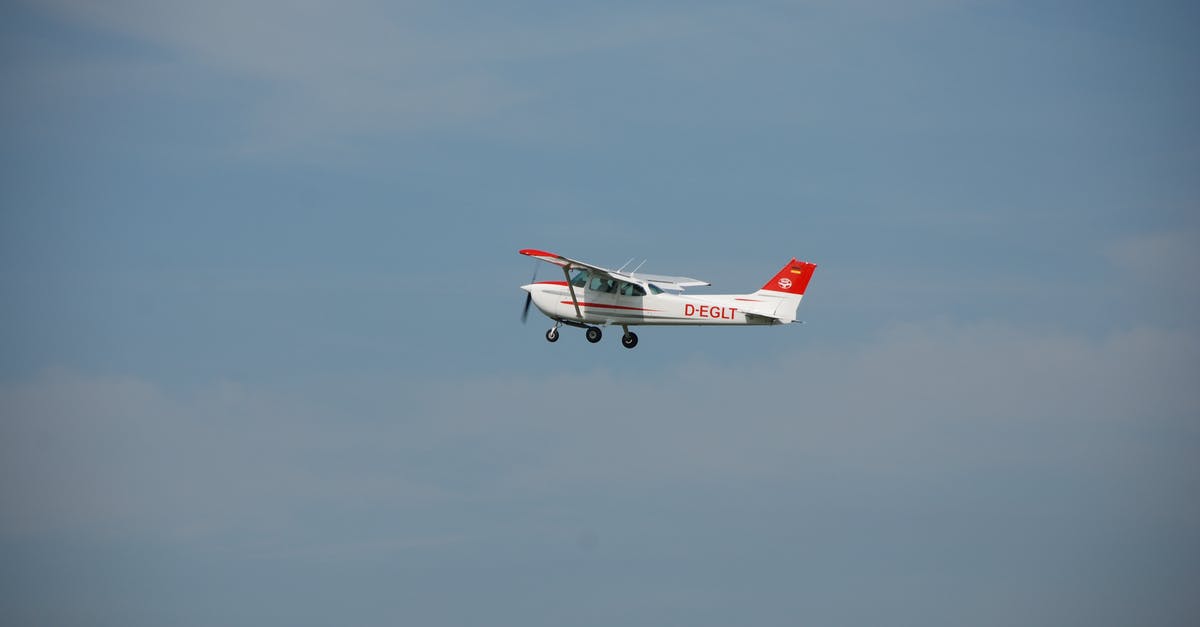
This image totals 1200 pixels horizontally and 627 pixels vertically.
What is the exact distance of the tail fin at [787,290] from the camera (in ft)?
165

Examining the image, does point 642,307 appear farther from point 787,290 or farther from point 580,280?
point 787,290

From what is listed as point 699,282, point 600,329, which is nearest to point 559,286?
point 600,329

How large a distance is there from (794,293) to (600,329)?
6178mm

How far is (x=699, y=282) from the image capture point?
182 feet

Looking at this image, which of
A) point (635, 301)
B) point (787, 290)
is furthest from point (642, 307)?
point (787, 290)

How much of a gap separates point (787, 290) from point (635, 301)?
4.60m

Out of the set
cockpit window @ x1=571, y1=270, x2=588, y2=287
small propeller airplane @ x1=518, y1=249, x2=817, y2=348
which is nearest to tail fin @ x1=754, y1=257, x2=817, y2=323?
small propeller airplane @ x1=518, y1=249, x2=817, y2=348

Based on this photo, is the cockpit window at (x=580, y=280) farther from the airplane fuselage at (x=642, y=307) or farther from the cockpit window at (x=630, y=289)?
the cockpit window at (x=630, y=289)

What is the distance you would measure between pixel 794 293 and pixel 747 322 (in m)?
1.64

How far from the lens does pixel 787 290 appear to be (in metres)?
50.6

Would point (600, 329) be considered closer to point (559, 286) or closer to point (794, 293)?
Answer: point (559, 286)

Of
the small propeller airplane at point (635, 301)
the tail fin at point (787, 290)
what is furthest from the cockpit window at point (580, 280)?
the tail fin at point (787, 290)

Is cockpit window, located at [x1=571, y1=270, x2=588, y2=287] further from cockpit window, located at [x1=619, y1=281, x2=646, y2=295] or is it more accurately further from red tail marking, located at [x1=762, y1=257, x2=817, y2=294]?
red tail marking, located at [x1=762, y1=257, x2=817, y2=294]

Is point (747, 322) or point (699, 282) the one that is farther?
point (699, 282)
